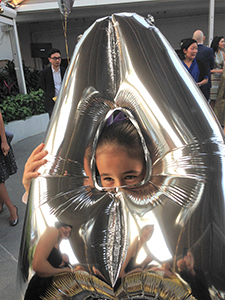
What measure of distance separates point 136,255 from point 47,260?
167 millimetres

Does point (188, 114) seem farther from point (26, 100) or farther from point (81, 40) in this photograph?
point (26, 100)

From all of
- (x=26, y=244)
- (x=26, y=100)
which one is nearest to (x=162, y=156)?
(x=26, y=244)

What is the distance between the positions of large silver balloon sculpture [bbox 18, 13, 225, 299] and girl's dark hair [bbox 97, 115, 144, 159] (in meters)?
0.07

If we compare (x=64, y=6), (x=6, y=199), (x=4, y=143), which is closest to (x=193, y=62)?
(x=64, y=6)

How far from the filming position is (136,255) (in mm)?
450

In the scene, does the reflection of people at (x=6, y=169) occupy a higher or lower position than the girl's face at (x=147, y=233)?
lower

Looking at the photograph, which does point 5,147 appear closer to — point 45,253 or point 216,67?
point 45,253

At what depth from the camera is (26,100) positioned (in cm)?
467

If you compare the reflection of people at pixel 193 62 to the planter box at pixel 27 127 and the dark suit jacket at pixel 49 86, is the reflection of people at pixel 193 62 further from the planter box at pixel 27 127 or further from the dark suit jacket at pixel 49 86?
the planter box at pixel 27 127

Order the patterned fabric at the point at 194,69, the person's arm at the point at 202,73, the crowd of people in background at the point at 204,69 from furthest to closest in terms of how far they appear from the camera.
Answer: the person's arm at the point at 202,73
the patterned fabric at the point at 194,69
the crowd of people in background at the point at 204,69

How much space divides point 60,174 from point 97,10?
7.03 metres

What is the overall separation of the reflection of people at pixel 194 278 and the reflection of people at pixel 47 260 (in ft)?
0.66

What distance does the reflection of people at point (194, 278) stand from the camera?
43cm

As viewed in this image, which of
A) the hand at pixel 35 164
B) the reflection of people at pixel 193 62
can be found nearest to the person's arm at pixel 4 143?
the hand at pixel 35 164
